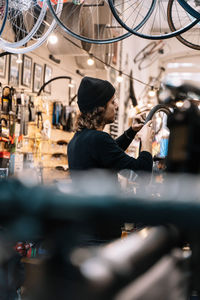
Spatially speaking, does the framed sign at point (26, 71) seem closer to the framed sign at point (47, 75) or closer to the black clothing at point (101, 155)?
the framed sign at point (47, 75)

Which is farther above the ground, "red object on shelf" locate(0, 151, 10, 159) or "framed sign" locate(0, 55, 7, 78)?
"framed sign" locate(0, 55, 7, 78)

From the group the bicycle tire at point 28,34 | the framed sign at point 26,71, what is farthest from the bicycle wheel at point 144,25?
the framed sign at point 26,71

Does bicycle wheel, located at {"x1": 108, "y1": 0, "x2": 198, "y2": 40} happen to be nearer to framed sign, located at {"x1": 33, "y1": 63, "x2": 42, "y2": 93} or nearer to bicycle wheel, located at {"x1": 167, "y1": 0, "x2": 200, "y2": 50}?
bicycle wheel, located at {"x1": 167, "y1": 0, "x2": 200, "y2": 50}

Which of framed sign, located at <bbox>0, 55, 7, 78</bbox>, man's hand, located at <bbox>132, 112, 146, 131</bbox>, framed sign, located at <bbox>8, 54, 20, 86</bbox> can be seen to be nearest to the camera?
man's hand, located at <bbox>132, 112, 146, 131</bbox>

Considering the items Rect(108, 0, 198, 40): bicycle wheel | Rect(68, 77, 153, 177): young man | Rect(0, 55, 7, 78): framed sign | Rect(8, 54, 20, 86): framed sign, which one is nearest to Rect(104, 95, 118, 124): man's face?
Rect(68, 77, 153, 177): young man

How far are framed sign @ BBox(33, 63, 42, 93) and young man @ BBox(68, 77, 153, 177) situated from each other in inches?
182

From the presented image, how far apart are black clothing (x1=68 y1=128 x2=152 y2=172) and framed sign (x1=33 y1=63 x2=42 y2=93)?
4.87 metres

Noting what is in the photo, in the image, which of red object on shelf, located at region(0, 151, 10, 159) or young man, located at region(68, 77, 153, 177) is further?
red object on shelf, located at region(0, 151, 10, 159)

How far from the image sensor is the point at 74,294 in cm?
29

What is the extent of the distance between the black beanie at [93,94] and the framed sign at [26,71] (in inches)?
167

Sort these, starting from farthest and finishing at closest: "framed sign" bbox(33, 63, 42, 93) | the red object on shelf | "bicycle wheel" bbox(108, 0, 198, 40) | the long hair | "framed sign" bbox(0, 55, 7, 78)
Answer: "framed sign" bbox(33, 63, 42, 93), "framed sign" bbox(0, 55, 7, 78), the red object on shelf, "bicycle wheel" bbox(108, 0, 198, 40), the long hair

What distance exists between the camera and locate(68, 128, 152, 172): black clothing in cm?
183

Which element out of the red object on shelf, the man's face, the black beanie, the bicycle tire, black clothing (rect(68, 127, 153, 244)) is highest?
the bicycle tire

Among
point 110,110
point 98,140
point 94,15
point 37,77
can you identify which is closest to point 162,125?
point 110,110
